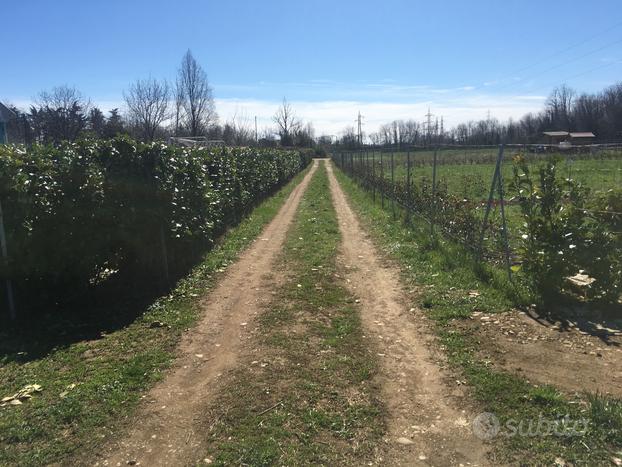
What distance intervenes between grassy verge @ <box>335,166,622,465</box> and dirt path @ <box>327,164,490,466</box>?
0.23m

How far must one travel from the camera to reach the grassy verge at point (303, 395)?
347 centimetres

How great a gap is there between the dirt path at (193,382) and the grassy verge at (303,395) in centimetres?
19

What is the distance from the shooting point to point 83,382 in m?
4.63

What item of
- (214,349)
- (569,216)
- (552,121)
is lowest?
(214,349)

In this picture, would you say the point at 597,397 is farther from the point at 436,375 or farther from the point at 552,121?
the point at 552,121

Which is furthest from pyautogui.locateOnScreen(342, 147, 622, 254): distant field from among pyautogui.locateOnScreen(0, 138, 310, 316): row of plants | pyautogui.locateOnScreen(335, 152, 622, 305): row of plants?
pyautogui.locateOnScreen(0, 138, 310, 316): row of plants

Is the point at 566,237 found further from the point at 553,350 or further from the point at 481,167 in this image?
the point at 481,167

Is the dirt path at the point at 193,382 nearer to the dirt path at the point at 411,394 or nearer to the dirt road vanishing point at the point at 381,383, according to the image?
the dirt road vanishing point at the point at 381,383

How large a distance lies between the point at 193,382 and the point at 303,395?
115cm

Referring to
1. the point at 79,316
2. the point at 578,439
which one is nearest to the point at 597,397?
the point at 578,439

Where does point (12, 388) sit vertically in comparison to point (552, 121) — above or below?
below

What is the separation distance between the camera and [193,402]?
4.22m

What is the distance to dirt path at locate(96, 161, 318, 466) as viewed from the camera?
3.52 m

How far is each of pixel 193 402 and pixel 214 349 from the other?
4.09ft
